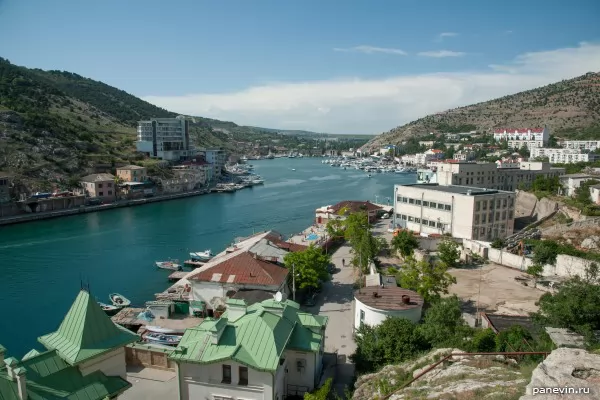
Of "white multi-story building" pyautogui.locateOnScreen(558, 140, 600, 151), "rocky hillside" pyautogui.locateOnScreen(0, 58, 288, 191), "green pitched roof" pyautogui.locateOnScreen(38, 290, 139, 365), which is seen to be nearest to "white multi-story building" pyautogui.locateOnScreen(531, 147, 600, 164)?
"white multi-story building" pyautogui.locateOnScreen(558, 140, 600, 151)

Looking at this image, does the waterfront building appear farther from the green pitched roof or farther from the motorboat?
the motorboat

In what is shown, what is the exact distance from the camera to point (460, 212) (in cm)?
3619

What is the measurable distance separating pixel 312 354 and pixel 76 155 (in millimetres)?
69318

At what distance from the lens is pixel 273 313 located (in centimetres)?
1279

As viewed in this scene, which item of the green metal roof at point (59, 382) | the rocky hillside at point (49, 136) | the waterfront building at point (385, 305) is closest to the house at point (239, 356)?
the green metal roof at point (59, 382)

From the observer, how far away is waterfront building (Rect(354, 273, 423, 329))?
641 inches

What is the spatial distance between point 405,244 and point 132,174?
54.0m

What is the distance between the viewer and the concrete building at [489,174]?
51.1 meters

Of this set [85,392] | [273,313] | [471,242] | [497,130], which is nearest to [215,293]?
[273,313]

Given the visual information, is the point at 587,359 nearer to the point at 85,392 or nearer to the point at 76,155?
the point at 85,392

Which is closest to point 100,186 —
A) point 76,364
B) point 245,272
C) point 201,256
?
point 201,256

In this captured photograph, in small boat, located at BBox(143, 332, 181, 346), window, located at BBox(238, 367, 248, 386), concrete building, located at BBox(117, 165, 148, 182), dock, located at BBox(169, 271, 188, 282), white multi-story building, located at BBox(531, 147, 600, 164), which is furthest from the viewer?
white multi-story building, located at BBox(531, 147, 600, 164)

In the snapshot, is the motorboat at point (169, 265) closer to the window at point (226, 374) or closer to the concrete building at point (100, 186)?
the window at point (226, 374)

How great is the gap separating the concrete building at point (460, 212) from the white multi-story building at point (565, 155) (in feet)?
179
